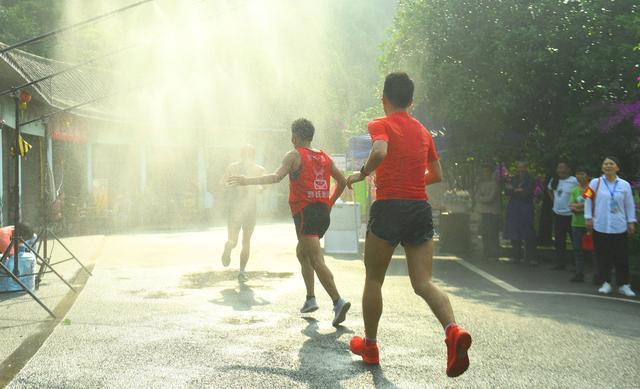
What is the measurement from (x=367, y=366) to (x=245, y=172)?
5.29m

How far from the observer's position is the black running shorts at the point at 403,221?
509 cm

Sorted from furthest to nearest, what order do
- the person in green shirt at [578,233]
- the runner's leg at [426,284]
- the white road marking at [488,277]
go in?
the person in green shirt at [578,233] → the white road marking at [488,277] → the runner's leg at [426,284]

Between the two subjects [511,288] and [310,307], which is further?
[511,288]

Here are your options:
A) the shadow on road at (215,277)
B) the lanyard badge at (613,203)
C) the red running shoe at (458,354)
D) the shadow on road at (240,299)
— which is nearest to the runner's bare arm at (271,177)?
the shadow on road at (240,299)

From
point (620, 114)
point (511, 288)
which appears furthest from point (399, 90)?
point (620, 114)

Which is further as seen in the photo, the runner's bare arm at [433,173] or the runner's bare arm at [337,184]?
the runner's bare arm at [337,184]

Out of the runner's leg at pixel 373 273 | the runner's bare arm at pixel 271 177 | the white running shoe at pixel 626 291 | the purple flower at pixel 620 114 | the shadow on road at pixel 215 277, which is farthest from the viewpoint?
the purple flower at pixel 620 114

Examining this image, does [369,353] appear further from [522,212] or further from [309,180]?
[522,212]

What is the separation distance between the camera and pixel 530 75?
50.8 ft

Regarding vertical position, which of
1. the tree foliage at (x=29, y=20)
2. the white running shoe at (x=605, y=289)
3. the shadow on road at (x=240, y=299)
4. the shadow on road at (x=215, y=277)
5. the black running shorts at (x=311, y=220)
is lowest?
the white running shoe at (x=605, y=289)

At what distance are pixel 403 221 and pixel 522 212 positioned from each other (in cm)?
903

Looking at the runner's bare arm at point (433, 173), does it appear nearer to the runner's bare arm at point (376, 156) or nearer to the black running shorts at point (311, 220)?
the runner's bare arm at point (376, 156)

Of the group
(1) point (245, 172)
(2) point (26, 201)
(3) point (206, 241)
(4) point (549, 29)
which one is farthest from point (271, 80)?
(1) point (245, 172)

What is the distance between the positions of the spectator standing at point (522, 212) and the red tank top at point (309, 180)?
23.3 ft
